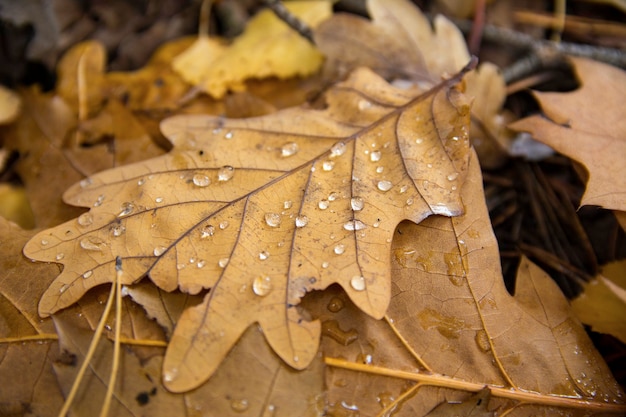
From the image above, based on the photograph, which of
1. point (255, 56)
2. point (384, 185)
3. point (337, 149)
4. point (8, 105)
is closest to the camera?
point (384, 185)

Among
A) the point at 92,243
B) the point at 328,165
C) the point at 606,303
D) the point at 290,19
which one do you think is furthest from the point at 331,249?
the point at 290,19

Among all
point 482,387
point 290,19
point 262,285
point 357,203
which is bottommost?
point 482,387

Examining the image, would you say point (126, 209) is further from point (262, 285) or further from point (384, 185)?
point (384, 185)

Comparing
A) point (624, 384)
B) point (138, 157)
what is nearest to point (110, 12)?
point (138, 157)

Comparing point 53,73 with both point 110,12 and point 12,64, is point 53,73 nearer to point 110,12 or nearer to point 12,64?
point 12,64

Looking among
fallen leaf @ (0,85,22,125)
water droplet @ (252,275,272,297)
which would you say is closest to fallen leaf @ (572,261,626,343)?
water droplet @ (252,275,272,297)

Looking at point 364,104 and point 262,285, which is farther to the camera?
point 364,104

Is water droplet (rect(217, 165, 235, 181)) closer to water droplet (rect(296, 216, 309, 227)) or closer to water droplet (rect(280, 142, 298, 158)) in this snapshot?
water droplet (rect(280, 142, 298, 158))
